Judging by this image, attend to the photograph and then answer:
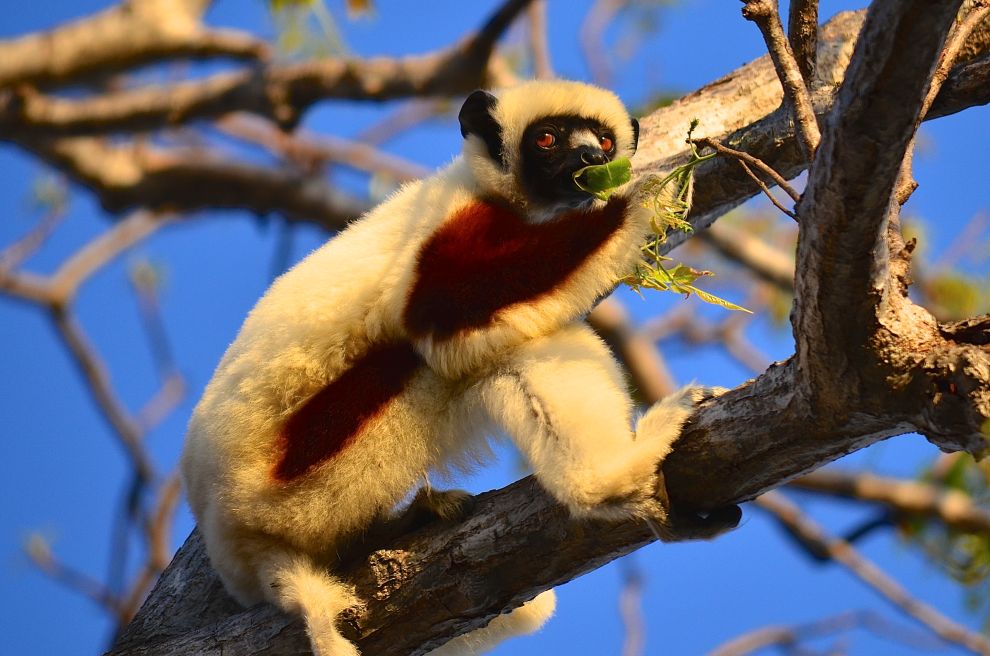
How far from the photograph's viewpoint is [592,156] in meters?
4.19

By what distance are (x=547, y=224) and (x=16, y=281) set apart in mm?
7989

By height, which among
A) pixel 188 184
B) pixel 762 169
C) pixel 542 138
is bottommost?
pixel 762 169

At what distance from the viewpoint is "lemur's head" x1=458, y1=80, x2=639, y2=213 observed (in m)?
4.23

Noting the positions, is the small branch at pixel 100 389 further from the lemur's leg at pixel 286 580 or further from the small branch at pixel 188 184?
the lemur's leg at pixel 286 580

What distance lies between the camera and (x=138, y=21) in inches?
325

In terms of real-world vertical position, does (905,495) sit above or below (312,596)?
above

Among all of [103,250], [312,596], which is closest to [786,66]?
[312,596]

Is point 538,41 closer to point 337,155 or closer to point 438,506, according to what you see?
point 337,155

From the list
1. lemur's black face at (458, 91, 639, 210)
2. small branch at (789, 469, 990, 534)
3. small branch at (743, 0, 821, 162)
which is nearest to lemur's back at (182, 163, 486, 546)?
lemur's black face at (458, 91, 639, 210)

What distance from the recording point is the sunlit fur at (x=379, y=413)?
349 cm

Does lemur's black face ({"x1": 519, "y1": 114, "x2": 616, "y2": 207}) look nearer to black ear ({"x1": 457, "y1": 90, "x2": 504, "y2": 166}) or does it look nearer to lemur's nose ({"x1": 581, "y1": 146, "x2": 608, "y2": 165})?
lemur's nose ({"x1": 581, "y1": 146, "x2": 608, "y2": 165})

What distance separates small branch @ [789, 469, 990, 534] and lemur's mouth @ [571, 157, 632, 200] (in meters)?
4.66

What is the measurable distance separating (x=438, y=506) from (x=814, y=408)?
1524mm

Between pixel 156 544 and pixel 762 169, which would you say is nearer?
pixel 762 169
